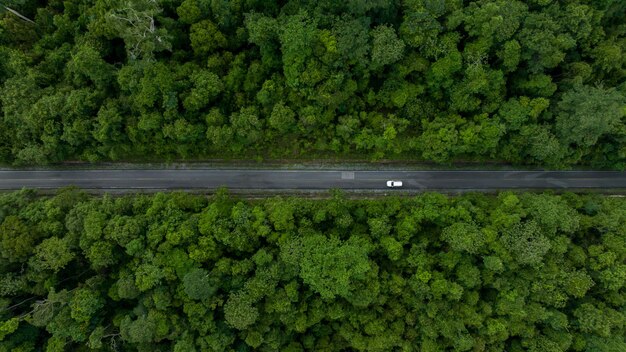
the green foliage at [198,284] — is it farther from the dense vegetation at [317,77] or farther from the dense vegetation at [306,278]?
the dense vegetation at [317,77]

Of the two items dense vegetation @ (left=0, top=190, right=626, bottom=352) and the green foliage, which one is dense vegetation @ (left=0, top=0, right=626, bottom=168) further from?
the green foliage

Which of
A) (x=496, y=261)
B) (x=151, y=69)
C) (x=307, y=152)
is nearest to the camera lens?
(x=496, y=261)

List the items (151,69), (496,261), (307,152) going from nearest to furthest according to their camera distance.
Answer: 1. (496,261)
2. (151,69)
3. (307,152)

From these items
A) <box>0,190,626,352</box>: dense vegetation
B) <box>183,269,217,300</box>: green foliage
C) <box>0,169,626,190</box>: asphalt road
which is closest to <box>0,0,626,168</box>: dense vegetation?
<box>0,169,626,190</box>: asphalt road

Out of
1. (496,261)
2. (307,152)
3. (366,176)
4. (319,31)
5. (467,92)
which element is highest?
(319,31)

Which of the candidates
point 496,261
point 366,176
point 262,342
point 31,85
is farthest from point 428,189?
point 31,85

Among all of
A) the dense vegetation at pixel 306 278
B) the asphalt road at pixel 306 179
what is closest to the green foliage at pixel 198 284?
the dense vegetation at pixel 306 278

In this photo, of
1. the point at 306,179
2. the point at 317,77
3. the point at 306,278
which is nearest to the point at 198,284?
the point at 306,278

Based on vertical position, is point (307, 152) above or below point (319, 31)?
below

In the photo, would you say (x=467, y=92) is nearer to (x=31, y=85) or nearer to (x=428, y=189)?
(x=428, y=189)
